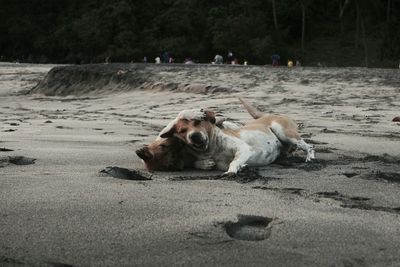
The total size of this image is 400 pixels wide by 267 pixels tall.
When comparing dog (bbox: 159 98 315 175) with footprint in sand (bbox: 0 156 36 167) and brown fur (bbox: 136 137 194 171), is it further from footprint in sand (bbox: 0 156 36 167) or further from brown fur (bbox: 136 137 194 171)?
footprint in sand (bbox: 0 156 36 167)

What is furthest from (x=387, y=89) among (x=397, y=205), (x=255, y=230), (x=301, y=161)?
(x=255, y=230)

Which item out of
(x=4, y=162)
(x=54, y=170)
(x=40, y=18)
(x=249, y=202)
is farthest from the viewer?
(x=40, y=18)

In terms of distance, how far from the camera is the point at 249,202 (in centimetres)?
293

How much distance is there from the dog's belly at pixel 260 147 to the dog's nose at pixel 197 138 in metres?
0.47

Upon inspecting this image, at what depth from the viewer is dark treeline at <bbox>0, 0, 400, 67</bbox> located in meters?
45.5

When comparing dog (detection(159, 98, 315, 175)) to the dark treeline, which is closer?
dog (detection(159, 98, 315, 175))

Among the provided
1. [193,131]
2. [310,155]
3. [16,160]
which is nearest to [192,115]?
[193,131]

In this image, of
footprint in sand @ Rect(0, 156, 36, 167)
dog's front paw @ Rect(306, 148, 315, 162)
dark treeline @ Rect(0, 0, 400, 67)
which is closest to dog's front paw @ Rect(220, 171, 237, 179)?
dog's front paw @ Rect(306, 148, 315, 162)

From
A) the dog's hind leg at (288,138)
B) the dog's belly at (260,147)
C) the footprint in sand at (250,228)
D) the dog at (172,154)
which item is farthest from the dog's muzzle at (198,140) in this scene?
the footprint in sand at (250,228)

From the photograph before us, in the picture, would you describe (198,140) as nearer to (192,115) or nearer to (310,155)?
(192,115)

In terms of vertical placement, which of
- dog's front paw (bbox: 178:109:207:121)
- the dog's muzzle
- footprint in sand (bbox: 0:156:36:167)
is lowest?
footprint in sand (bbox: 0:156:36:167)

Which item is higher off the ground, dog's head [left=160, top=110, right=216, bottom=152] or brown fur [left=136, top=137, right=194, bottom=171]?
dog's head [left=160, top=110, right=216, bottom=152]

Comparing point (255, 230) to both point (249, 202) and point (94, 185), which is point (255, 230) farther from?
point (94, 185)

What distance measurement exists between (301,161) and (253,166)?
533 mm
